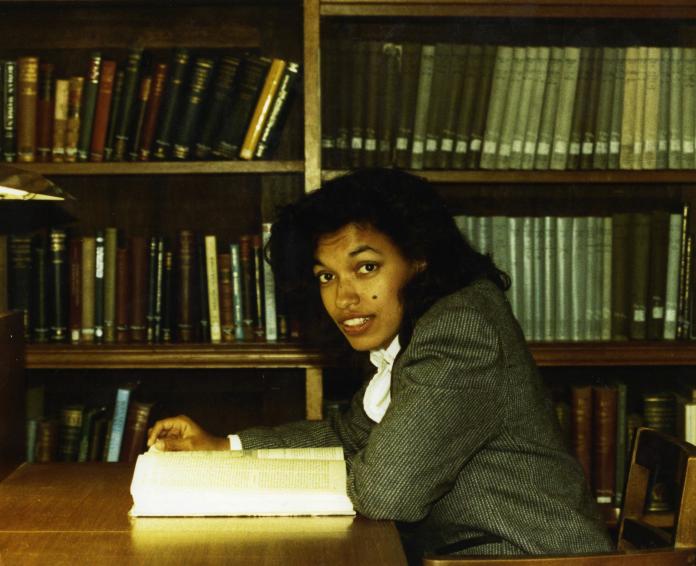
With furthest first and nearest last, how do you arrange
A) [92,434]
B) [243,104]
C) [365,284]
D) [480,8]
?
[92,434] → [243,104] → [480,8] → [365,284]

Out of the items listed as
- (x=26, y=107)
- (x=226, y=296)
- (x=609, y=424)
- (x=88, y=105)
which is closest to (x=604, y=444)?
(x=609, y=424)

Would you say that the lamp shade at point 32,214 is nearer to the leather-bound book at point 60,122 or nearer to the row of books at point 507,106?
the leather-bound book at point 60,122

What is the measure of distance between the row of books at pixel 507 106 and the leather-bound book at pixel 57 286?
0.66 m

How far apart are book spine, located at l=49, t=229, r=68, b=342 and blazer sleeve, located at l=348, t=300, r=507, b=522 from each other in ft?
3.48

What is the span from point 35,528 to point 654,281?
1.48 m

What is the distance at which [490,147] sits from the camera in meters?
2.05

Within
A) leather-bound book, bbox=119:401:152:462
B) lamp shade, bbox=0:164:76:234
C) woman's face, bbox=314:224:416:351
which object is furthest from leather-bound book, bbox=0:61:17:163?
woman's face, bbox=314:224:416:351

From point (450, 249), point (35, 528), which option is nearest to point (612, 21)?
point (450, 249)

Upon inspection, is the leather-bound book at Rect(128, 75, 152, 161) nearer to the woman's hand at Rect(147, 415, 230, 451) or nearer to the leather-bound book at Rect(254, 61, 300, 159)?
the leather-bound book at Rect(254, 61, 300, 159)

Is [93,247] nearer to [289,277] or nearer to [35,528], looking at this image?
[289,277]

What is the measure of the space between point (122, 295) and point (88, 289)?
81mm

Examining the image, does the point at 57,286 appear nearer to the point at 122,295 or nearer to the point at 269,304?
the point at 122,295

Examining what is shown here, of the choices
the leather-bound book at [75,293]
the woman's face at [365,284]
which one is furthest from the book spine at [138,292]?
the woman's face at [365,284]

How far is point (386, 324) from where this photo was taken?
5.19ft
